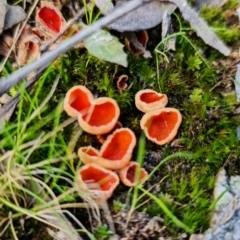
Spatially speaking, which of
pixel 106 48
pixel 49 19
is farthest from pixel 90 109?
pixel 49 19

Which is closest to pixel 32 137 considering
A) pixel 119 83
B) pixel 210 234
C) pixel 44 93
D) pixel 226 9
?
pixel 44 93

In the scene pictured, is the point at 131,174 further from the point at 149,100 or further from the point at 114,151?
the point at 149,100

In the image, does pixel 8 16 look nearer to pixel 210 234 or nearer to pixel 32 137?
pixel 32 137

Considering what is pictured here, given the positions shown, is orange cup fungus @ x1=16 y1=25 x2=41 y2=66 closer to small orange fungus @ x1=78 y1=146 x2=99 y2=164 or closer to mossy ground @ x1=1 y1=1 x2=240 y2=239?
mossy ground @ x1=1 y1=1 x2=240 y2=239

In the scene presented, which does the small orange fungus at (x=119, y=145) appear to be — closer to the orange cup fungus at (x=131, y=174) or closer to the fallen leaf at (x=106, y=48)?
the orange cup fungus at (x=131, y=174)

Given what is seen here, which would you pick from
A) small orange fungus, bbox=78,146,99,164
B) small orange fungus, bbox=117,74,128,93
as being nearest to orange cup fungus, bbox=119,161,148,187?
small orange fungus, bbox=78,146,99,164
